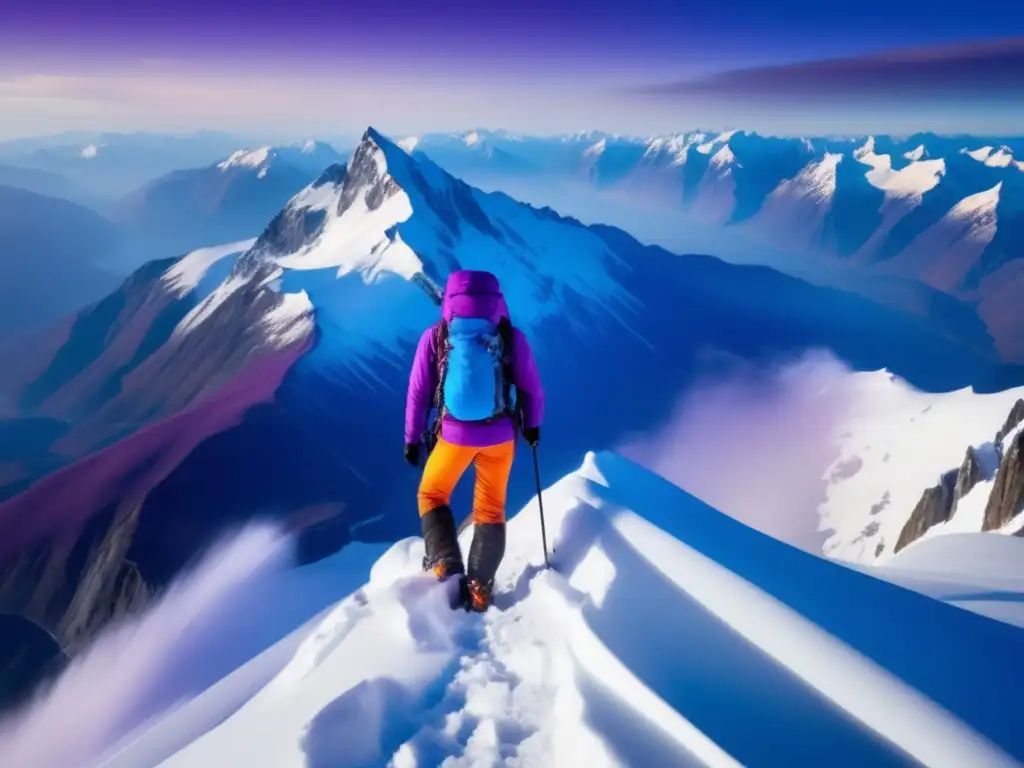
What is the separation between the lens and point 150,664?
1154 inches

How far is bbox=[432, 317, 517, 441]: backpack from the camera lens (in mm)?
5660

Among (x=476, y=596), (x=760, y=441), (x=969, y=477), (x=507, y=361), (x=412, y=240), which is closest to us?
(x=476, y=596)

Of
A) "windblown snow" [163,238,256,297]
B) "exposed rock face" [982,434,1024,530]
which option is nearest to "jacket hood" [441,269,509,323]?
"exposed rock face" [982,434,1024,530]

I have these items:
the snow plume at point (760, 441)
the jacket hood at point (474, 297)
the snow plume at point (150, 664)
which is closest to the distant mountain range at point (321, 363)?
the snow plume at point (150, 664)

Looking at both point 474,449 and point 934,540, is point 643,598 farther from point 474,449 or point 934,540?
point 934,540

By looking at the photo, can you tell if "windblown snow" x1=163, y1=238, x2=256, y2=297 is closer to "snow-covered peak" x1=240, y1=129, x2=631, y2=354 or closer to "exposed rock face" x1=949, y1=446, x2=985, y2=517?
"snow-covered peak" x1=240, y1=129, x2=631, y2=354

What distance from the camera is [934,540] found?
12.8 meters

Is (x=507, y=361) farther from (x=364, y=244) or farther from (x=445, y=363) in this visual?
(x=364, y=244)

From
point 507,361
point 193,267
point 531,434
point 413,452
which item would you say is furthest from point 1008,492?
point 193,267

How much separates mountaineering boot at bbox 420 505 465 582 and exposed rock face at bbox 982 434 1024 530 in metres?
19.7

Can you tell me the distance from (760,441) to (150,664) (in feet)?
264

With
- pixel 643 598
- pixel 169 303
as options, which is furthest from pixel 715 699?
pixel 169 303

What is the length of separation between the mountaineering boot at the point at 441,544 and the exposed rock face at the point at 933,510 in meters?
33.9

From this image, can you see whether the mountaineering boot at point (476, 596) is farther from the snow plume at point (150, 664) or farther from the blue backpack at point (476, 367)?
the snow plume at point (150, 664)
